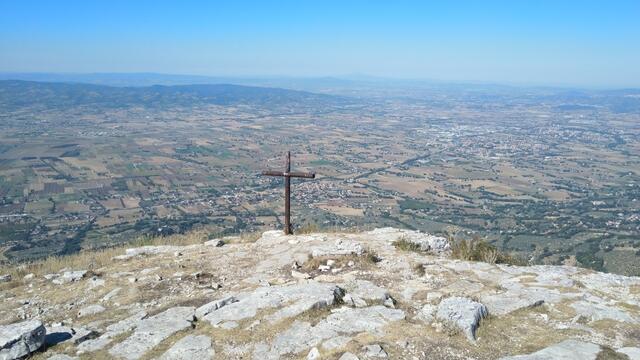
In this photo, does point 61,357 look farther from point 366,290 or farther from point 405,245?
point 405,245

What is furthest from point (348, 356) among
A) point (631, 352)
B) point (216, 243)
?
point (216, 243)

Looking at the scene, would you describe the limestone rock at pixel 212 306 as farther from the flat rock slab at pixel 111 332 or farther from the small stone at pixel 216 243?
the small stone at pixel 216 243

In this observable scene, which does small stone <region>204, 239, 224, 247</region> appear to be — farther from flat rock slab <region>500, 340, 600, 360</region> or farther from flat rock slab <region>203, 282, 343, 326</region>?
flat rock slab <region>500, 340, 600, 360</region>

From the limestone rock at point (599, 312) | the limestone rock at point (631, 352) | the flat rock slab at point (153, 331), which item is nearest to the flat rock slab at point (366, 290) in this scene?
the flat rock slab at point (153, 331)

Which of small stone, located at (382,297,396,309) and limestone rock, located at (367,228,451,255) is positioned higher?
small stone, located at (382,297,396,309)

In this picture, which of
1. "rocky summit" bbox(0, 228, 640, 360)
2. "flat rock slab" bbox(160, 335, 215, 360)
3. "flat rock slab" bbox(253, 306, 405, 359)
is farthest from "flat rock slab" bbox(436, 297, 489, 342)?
"flat rock slab" bbox(160, 335, 215, 360)

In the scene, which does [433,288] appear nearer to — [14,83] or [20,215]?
[20,215]

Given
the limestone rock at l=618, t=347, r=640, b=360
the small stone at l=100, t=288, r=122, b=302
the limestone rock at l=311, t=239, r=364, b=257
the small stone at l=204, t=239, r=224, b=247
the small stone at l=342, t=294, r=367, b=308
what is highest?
the limestone rock at l=618, t=347, r=640, b=360
